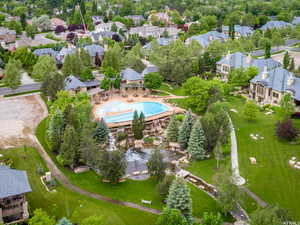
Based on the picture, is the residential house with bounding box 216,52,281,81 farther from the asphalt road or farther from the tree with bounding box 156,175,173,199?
the tree with bounding box 156,175,173,199

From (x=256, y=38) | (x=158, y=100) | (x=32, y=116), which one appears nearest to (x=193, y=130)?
(x=158, y=100)

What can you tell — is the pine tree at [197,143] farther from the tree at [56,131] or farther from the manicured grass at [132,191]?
the tree at [56,131]

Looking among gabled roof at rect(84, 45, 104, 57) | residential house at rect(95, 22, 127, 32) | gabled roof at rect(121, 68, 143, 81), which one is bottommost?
gabled roof at rect(121, 68, 143, 81)

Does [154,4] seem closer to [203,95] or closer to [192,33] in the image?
[192,33]

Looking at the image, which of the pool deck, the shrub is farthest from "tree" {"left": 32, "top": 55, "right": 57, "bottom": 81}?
the shrub

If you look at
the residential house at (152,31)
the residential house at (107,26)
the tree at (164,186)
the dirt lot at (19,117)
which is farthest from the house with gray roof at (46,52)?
the tree at (164,186)

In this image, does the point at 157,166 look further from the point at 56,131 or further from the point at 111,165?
the point at 56,131
